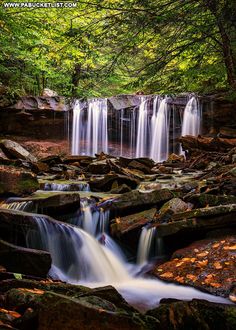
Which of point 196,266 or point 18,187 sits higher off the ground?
point 18,187

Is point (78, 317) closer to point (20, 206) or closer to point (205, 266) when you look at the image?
point (205, 266)

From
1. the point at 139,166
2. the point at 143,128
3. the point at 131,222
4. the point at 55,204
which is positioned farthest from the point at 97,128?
the point at 131,222

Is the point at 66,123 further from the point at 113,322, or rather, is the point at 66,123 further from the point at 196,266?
the point at 113,322

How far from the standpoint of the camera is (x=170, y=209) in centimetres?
628

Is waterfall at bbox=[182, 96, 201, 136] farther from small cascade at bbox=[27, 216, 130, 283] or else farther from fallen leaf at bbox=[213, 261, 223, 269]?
fallen leaf at bbox=[213, 261, 223, 269]

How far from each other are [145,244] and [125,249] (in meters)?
0.39

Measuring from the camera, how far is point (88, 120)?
1852 centimetres

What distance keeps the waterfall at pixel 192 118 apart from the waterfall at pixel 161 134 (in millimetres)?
954

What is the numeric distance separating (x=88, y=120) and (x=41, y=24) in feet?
25.4

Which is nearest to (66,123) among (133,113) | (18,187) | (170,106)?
(133,113)

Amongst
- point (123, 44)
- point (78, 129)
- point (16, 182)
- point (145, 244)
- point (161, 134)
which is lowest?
point (145, 244)

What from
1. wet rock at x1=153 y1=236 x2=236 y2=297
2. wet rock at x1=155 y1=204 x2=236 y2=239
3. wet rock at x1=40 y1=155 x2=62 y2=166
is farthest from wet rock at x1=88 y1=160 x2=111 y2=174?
wet rock at x1=153 y1=236 x2=236 y2=297

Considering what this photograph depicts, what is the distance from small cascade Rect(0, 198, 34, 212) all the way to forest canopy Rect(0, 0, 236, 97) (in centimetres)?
273

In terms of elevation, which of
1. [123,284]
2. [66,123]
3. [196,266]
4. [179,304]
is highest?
[66,123]
